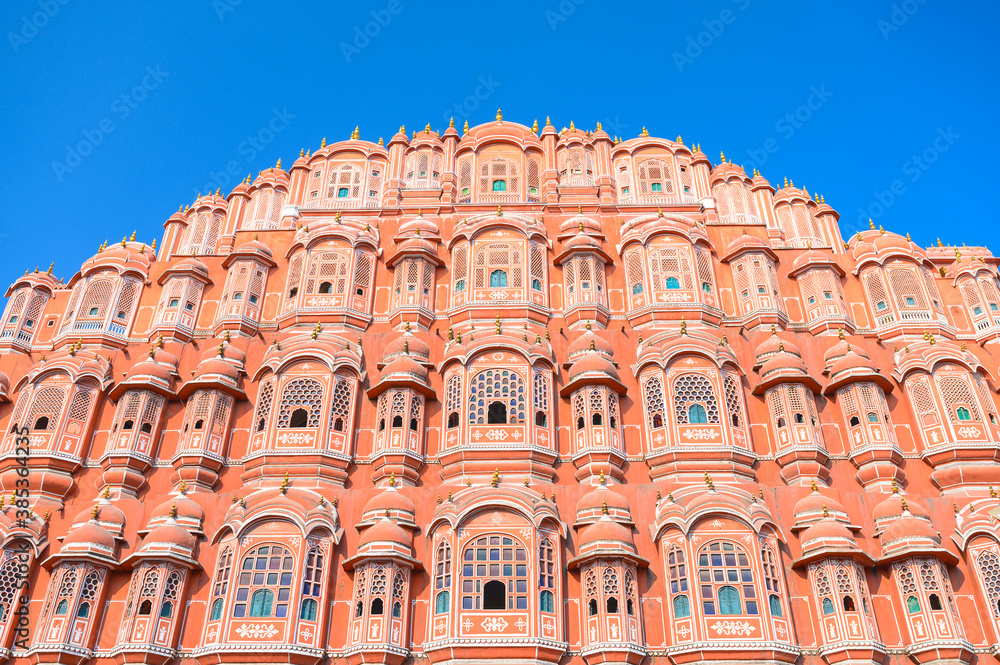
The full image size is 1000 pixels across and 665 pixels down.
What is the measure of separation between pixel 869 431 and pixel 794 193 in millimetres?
14351

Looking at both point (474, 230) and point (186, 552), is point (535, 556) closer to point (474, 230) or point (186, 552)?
point (186, 552)

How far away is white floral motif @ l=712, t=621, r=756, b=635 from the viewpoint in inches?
894

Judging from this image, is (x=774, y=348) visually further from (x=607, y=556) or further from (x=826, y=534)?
(x=607, y=556)

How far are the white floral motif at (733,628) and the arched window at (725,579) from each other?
310 millimetres

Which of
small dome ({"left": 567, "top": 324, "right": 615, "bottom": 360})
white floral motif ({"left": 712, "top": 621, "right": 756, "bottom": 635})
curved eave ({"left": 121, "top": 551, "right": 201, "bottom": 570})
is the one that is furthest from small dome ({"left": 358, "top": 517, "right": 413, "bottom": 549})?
white floral motif ({"left": 712, "top": 621, "right": 756, "bottom": 635})

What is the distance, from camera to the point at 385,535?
24094 mm

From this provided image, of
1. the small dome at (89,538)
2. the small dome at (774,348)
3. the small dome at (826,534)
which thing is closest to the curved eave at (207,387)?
the small dome at (89,538)

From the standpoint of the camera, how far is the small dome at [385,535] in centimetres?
2405

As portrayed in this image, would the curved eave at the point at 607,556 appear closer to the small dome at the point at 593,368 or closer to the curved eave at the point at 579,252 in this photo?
the small dome at the point at 593,368

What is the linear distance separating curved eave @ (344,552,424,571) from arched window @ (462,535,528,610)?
53.7 inches

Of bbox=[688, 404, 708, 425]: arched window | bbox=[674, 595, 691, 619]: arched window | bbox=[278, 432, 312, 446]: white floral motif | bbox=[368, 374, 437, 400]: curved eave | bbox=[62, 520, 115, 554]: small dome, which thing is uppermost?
bbox=[368, 374, 437, 400]: curved eave

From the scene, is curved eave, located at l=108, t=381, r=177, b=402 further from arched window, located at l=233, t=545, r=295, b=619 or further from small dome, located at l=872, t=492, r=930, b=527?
small dome, located at l=872, t=492, r=930, b=527

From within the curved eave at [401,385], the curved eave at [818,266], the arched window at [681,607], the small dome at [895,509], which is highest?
the curved eave at [818,266]

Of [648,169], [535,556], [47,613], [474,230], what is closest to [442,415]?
[535,556]
